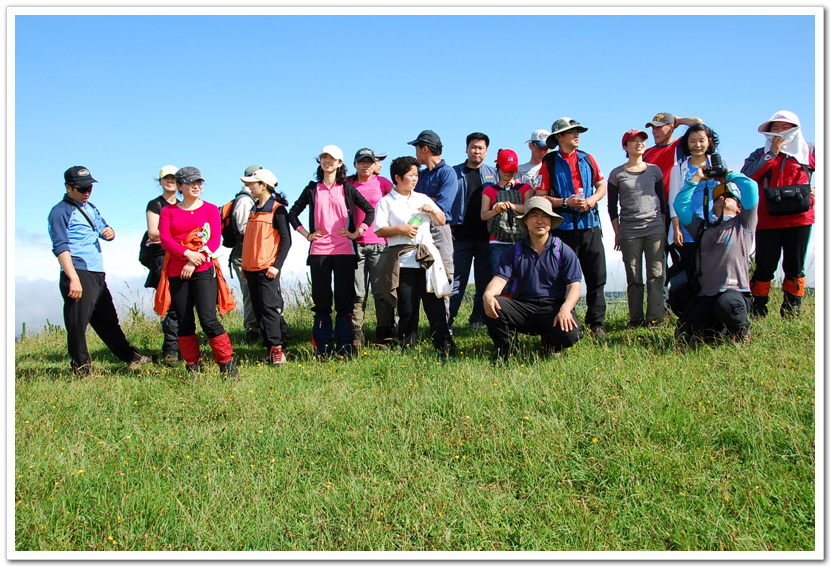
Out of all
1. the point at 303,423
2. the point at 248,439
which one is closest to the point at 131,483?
the point at 248,439

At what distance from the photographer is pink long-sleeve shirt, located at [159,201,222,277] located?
6109mm

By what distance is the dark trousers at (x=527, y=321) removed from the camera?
5.73 metres

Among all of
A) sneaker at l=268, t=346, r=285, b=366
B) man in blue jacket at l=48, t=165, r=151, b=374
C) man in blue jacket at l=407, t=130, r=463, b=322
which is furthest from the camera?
man in blue jacket at l=407, t=130, r=463, b=322

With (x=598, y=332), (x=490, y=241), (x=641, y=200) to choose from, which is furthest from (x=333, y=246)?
(x=641, y=200)

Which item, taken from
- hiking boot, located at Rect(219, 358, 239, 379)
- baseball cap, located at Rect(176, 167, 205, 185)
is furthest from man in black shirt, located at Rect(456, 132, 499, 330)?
baseball cap, located at Rect(176, 167, 205, 185)

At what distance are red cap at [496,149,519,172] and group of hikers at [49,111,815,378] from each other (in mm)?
29

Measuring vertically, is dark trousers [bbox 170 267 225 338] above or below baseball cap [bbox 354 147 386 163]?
below

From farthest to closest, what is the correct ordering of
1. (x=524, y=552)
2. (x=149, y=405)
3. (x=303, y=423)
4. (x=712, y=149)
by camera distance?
(x=712, y=149), (x=149, y=405), (x=303, y=423), (x=524, y=552)

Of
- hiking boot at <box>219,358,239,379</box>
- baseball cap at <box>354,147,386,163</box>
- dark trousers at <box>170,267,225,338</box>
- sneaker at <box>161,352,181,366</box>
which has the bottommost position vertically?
sneaker at <box>161,352,181,366</box>

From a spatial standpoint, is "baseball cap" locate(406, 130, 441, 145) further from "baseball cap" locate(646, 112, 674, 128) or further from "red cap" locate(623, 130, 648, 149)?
"baseball cap" locate(646, 112, 674, 128)

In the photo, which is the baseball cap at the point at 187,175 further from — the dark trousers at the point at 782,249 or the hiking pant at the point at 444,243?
the dark trousers at the point at 782,249

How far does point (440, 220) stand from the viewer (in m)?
6.47

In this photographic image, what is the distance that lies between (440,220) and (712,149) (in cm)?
324

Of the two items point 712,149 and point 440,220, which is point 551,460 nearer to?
point 440,220
